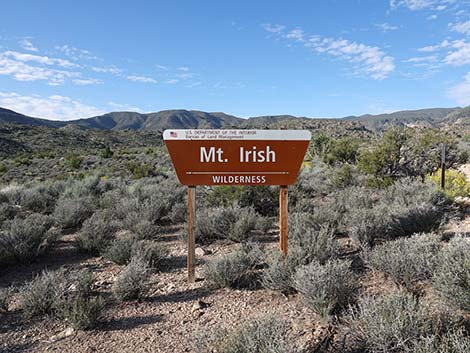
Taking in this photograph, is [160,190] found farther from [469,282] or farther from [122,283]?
[469,282]

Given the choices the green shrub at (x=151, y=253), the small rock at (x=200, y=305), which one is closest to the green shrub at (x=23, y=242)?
the green shrub at (x=151, y=253)

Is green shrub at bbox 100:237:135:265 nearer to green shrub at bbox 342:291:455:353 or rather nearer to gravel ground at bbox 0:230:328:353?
gravel ground at bbox 0:230:328:353

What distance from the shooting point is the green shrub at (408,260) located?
381cm

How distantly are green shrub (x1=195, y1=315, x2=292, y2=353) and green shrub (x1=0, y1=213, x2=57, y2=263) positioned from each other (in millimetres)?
4176

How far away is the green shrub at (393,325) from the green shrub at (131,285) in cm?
239

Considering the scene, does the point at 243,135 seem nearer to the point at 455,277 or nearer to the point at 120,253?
the point at 120,253

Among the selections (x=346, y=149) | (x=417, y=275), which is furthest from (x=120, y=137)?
(x=417, y=275)

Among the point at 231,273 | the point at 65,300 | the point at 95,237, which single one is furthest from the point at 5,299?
the point at 231,273

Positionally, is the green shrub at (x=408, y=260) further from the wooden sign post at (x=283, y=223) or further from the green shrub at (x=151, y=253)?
the green shrub at (x=151, y=253)

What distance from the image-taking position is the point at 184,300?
163 inches

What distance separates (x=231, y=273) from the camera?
437 cm

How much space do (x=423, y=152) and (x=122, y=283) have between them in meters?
11.2

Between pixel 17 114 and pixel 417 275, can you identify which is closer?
pixel 417 275

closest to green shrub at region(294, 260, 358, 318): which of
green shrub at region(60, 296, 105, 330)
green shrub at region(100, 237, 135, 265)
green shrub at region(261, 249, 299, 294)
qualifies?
green shrub at region(261, 249, 299, 294)
